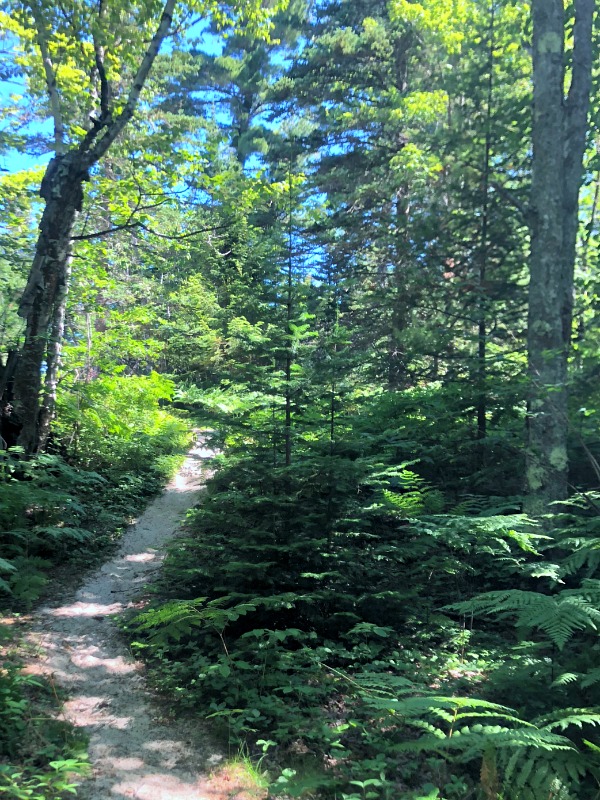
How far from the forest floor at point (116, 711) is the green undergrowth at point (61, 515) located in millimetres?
174

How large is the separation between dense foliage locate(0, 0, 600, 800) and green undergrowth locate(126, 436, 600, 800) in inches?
1.1

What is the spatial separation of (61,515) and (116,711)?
3.93 meters

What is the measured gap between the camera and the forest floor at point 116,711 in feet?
9.72

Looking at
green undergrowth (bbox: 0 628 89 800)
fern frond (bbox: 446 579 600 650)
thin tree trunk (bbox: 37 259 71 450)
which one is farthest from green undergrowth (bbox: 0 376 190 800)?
fern frond (bbox: 446 579 600 650)

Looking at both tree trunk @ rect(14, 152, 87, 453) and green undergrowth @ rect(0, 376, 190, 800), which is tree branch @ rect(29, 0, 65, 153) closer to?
tree trunk @ rect(14, 152, 87, 453)

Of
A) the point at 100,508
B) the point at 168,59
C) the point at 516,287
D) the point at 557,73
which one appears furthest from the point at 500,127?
the point at 168,59

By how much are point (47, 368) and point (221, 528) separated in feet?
16.6

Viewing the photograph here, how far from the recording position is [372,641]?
4.65 m

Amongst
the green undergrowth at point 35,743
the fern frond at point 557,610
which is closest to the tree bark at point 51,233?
the green undergrowth at point 35,743

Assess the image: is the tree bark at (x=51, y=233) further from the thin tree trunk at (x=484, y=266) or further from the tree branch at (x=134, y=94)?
the thin tree trunk at (x=484, y=266)

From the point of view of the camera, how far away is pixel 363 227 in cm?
1328

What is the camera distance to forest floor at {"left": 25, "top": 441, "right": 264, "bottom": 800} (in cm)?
296

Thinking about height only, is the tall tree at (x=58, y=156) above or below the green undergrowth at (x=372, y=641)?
above

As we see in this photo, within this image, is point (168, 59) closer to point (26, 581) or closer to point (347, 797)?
point (26, 581)
